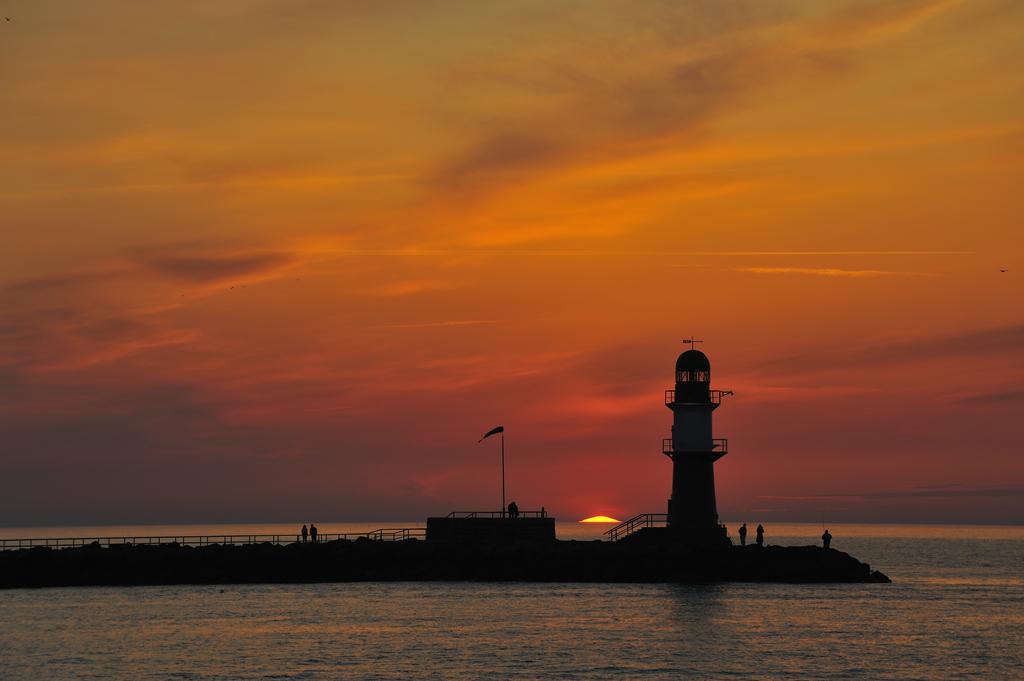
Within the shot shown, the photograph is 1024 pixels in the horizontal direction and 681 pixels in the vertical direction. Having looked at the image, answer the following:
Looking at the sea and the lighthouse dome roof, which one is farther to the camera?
the lighthouse dome roof

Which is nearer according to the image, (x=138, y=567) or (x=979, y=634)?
(x=979, y=634)

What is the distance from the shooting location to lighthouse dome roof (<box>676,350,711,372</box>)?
8312 cm

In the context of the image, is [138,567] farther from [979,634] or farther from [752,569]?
[979,634]

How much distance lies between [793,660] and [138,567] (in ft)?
152

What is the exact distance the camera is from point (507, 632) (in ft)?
204

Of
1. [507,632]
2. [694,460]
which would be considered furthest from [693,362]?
[507,632]

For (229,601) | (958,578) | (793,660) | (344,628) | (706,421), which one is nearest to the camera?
(793,660)

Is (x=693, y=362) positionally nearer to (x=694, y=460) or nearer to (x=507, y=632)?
(x=694, y=460)

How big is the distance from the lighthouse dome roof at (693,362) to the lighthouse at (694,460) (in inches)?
28.3

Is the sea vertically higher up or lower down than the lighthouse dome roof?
lower down

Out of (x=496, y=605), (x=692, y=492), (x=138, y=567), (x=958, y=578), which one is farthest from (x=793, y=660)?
(x=958, y=578)

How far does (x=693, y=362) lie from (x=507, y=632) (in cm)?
2648

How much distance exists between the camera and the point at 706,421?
81500 millimetres

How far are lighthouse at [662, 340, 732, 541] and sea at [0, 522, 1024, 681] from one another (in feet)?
13.8
